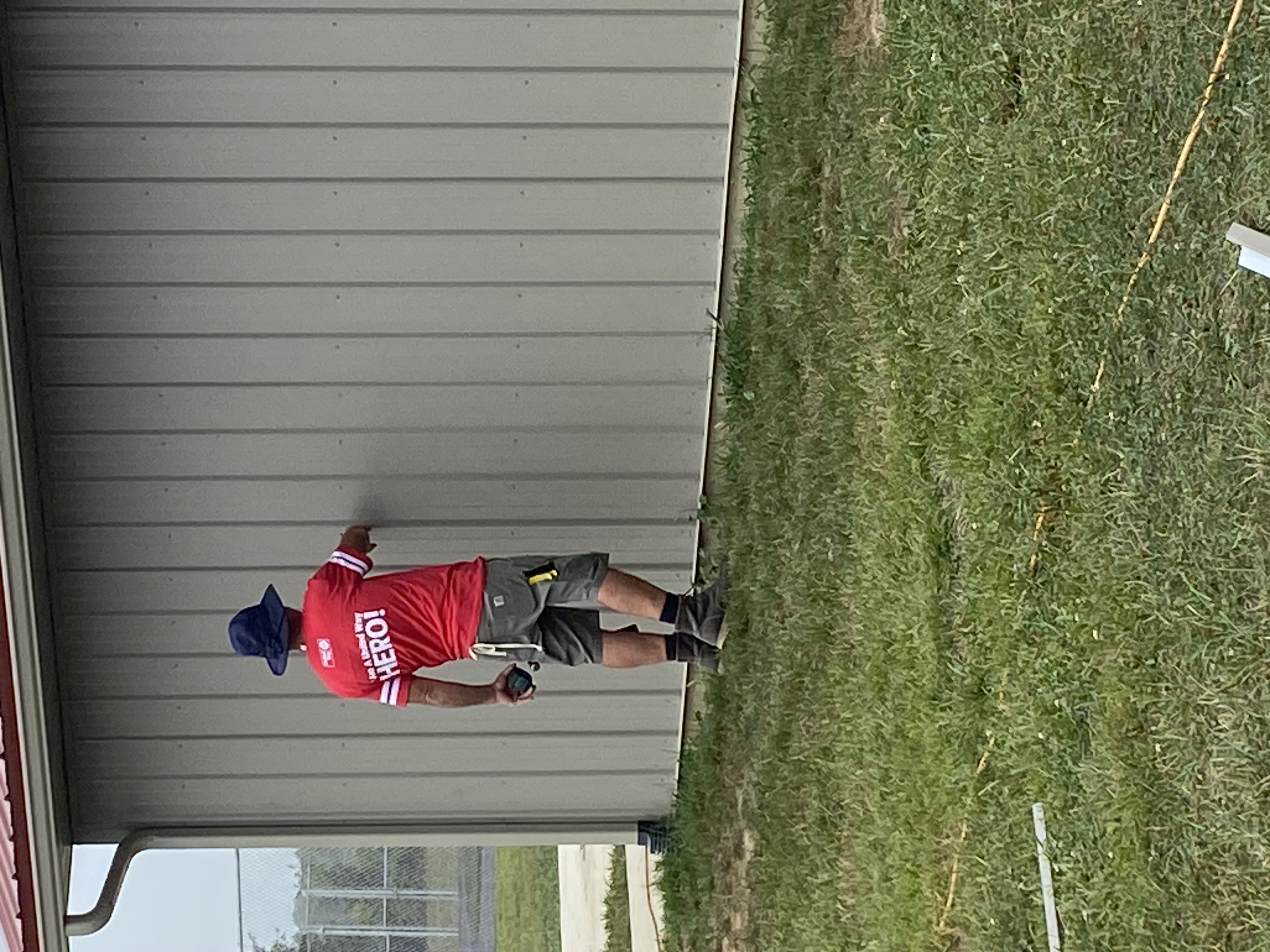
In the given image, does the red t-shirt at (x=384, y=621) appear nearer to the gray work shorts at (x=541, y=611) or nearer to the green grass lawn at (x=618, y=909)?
the gray work shorts at (x=541, y=611)

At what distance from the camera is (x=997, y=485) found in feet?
11.3

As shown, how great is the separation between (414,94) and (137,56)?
0.94m

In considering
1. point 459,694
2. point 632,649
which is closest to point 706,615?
point 632,649

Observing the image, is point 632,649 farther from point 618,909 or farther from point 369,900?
point 369,900

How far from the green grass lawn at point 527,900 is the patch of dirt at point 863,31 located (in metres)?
6.69

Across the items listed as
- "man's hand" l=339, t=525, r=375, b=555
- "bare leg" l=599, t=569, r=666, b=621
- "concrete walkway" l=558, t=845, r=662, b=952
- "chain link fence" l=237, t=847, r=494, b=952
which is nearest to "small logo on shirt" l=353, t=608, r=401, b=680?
"man's hand" l=339, t=525, r=375, b=555

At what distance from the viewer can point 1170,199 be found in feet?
9.34

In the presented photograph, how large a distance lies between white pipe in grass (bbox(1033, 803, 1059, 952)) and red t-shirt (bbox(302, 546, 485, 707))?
6.77 ft

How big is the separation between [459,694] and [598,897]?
3483mm

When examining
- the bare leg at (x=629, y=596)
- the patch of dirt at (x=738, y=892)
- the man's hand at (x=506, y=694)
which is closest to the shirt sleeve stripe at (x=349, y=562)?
the man's hand at (x=506, y=694)

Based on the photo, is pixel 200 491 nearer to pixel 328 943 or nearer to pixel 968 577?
pixel 968 577

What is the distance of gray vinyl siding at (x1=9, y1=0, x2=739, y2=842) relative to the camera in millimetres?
4555

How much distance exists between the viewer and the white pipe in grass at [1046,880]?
10.4ft

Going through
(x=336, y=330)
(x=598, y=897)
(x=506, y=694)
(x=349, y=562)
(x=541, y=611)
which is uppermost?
(x=336, y=330)
